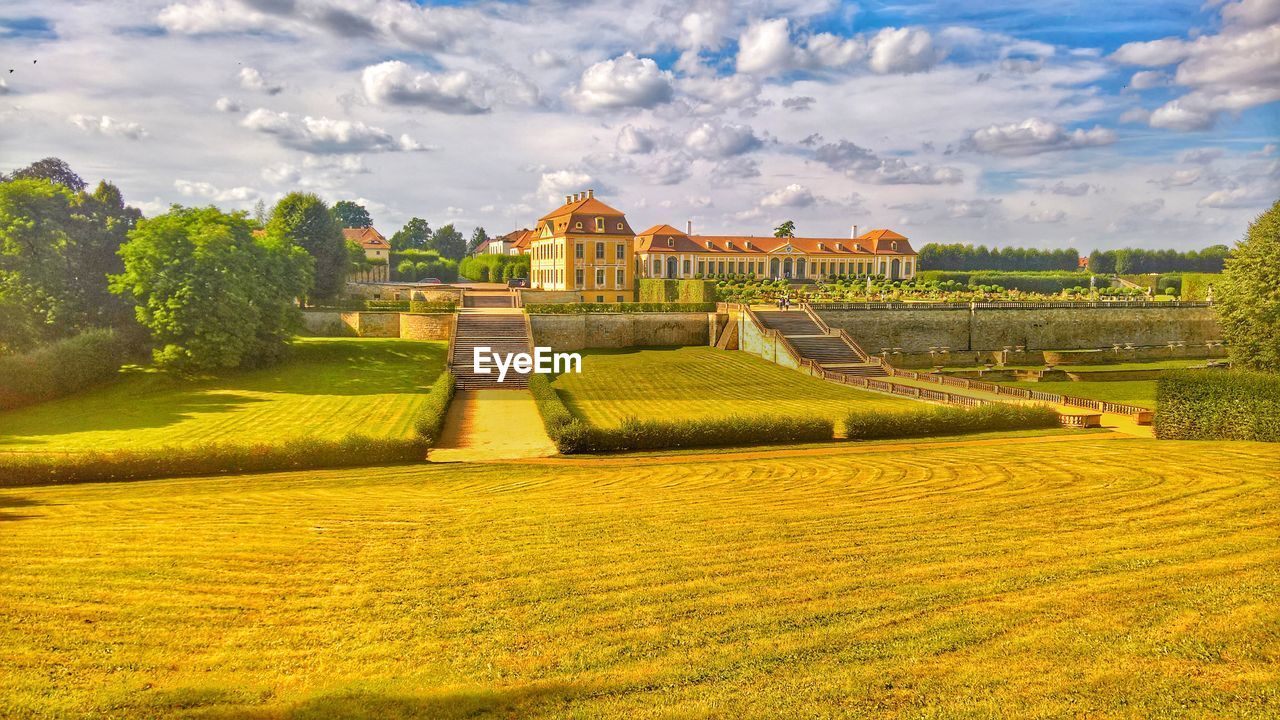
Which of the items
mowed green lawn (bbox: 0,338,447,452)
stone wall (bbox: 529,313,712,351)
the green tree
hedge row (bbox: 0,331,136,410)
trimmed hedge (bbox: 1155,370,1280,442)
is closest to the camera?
trimmed hedge (bbox: 1155,370,1280,442)

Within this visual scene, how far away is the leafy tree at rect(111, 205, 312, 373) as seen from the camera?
36.2m

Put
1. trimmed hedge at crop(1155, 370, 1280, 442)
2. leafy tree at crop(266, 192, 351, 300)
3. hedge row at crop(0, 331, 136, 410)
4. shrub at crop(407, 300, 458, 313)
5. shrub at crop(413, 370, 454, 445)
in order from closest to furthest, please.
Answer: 1. trimmed hedge at crop(1155, 370, 1280, 442)
2. shrub at crop(413, 370, 454, 445)
3. hedge row at crop(0, 331, 136, 410)
4. shrub at crop(407, 300, 458, 313)
5. leafy tree at crop(266, 192, 351, 300)

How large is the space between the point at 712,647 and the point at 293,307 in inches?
1572

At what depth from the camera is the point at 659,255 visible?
88875 millimetres

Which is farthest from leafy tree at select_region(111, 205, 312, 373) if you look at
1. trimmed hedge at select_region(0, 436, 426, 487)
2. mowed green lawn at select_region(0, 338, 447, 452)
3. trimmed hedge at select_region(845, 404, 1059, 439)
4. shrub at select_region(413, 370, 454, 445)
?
trimmed hedge at select_region(845, 404, 1059, 439)

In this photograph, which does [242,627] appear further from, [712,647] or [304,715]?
[712,647]

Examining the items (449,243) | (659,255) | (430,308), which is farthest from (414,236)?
(430,308)

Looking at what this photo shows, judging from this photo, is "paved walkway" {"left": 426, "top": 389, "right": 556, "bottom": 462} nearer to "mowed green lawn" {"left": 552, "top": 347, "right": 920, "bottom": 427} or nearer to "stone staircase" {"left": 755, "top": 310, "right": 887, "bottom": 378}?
"mowed green lawn" {"left": 552, "top": 347, "right": 920, "bottom": 427}

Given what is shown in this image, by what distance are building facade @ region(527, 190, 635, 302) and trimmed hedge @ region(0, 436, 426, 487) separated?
144ft

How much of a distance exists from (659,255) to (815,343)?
147 ft

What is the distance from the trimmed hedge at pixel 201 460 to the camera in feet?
61.5

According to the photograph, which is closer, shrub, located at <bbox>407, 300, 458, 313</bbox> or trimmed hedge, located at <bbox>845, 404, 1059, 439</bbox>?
trimmed hedge, located at <bbox>845, 404, 1059, 439</bbox>

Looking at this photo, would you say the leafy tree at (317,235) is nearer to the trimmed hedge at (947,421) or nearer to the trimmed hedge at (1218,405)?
the trimmed hedge at (947,421)

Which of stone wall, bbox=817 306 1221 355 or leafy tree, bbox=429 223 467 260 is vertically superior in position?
leafy tree, bbox=429 223 467 260
